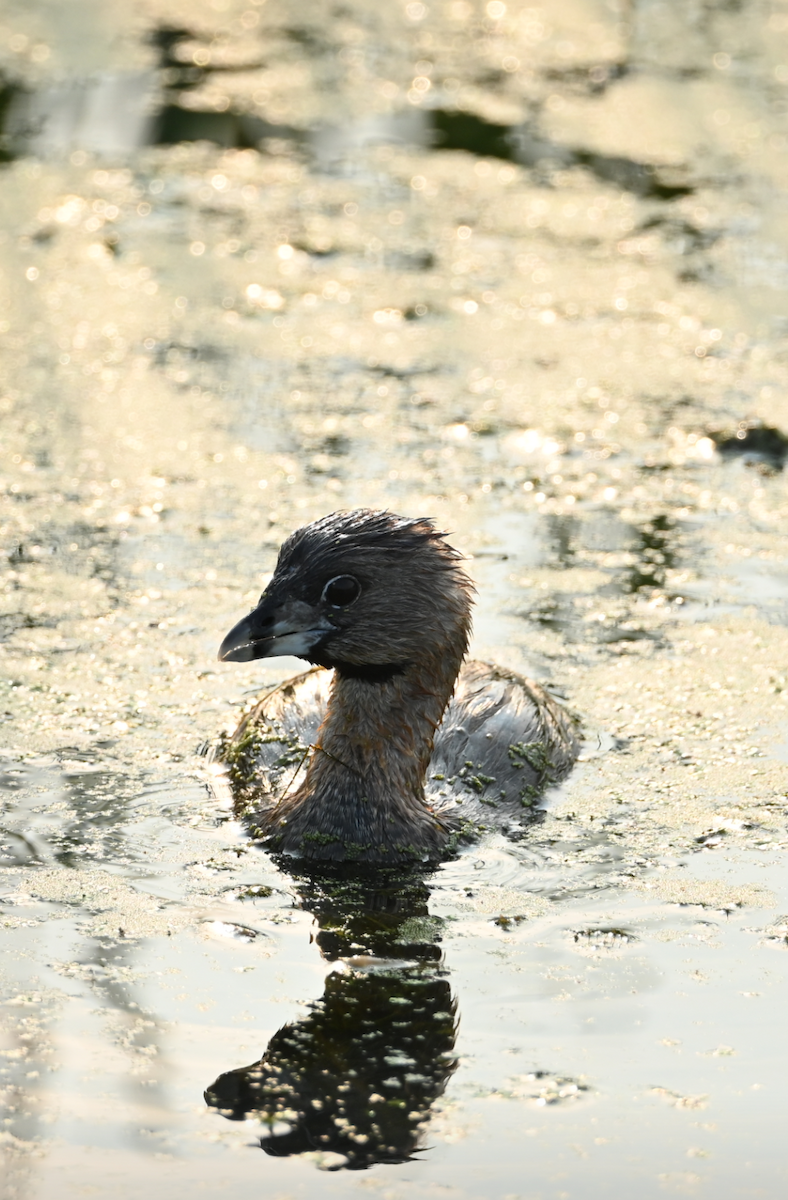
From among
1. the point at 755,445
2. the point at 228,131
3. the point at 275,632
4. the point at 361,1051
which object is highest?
the point at 228,131

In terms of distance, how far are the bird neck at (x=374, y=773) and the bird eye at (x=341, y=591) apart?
0.81ft

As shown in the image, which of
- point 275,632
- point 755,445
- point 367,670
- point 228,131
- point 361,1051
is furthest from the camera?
point 228,131

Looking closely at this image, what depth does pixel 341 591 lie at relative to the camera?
5.17 meters

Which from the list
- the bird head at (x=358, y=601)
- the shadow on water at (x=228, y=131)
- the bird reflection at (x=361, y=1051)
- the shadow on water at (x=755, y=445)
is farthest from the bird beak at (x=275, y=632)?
the shadow on water at (x=228, y=131)

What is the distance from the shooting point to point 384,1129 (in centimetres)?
383

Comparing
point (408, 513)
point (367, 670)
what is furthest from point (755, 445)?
point (367, 670)

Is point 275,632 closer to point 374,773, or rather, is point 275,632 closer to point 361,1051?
point 374,773

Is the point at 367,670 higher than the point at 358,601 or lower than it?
lower

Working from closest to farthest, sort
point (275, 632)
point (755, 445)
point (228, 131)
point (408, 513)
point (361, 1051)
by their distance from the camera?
point (361, 1051)
point (275, 632)
point (408, 513)
point (755, 445)
point (228, 131)

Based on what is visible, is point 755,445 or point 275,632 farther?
point 755,445

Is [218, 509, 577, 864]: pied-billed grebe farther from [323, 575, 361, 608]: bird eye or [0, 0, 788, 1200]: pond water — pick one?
[0, 0, 788, 1200]: pond water

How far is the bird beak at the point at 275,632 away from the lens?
16.7 feet

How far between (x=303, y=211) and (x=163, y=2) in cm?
397

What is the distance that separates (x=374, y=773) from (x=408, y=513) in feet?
7.33
